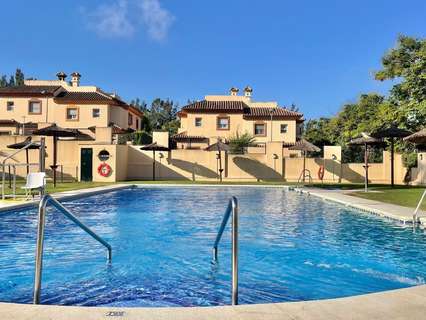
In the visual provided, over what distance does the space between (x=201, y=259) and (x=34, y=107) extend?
121 feet

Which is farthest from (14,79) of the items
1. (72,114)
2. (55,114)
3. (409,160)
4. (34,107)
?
(409,160)

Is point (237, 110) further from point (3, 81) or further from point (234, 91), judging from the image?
point (3, 81)

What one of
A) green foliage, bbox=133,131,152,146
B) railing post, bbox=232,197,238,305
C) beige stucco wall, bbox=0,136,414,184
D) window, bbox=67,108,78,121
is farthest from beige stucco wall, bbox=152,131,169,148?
railing post, bbox=232,197,238,305

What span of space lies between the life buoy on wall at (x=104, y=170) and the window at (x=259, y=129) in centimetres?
1644

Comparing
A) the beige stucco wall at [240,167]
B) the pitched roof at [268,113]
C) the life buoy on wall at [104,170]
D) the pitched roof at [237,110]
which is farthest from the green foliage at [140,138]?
the life buoy on wall at [104,170]

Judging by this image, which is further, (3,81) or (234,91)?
(3,81)

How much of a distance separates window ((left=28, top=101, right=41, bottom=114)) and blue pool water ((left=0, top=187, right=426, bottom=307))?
30.1 meters

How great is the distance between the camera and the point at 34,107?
39750 millimetres

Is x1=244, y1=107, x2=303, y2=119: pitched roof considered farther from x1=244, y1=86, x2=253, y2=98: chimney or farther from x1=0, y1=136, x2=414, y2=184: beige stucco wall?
x1=0, y1=136, x2=414, y2=184: beige stucco wall

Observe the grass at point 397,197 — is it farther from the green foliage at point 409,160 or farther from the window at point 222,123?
the window at point 222,123

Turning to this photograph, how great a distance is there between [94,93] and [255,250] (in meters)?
35.8

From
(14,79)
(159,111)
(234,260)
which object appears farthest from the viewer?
(14,79)

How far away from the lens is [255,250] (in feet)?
26.5

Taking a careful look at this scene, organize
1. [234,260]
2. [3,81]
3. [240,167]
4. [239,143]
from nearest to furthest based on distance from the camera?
[234,260] < [240,167] < [239,143] < [3,81]
